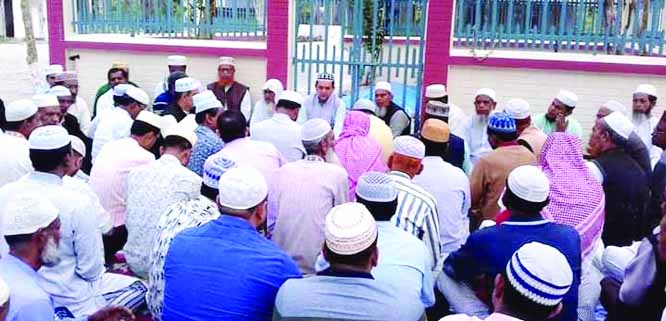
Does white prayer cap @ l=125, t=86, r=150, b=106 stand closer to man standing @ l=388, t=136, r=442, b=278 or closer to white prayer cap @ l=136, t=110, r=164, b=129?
white prayer cap @ l=136, t=110, r=164, b=129

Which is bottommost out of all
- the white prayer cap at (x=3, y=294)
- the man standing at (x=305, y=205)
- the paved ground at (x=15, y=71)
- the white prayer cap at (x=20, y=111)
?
the paved ground at (x=15, y=71)

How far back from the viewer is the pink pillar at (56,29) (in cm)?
967

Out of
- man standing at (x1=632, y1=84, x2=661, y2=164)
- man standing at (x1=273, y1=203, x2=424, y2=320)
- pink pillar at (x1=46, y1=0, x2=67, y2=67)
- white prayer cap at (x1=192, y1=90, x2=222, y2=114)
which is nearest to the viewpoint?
man standing at (x1=273, y1=203, x2=424, y2=320)

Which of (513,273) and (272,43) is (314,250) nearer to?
(513,273)

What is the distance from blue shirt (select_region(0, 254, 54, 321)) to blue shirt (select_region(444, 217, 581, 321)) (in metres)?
1.84

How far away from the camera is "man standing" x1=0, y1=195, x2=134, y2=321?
2.45 meters

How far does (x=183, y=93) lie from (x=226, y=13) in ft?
10.1

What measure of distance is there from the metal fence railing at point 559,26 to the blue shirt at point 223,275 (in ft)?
19.3

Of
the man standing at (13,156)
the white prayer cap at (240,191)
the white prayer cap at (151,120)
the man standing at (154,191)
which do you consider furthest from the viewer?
the white prayer cap at (151,120)

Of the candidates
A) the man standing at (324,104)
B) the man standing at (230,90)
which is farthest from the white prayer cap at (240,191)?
the man standing at (230,90)

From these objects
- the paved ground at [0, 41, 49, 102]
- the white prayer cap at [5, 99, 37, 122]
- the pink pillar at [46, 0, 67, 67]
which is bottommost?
the paved ground at [0, 41, 49, 102]

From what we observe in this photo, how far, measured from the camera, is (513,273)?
7.31 ft

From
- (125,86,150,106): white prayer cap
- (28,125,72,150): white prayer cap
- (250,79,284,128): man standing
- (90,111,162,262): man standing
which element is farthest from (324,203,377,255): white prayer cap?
(250,79,284,128): man standing

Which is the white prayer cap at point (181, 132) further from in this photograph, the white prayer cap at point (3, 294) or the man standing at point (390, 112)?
the man standing at point (390, 112)
